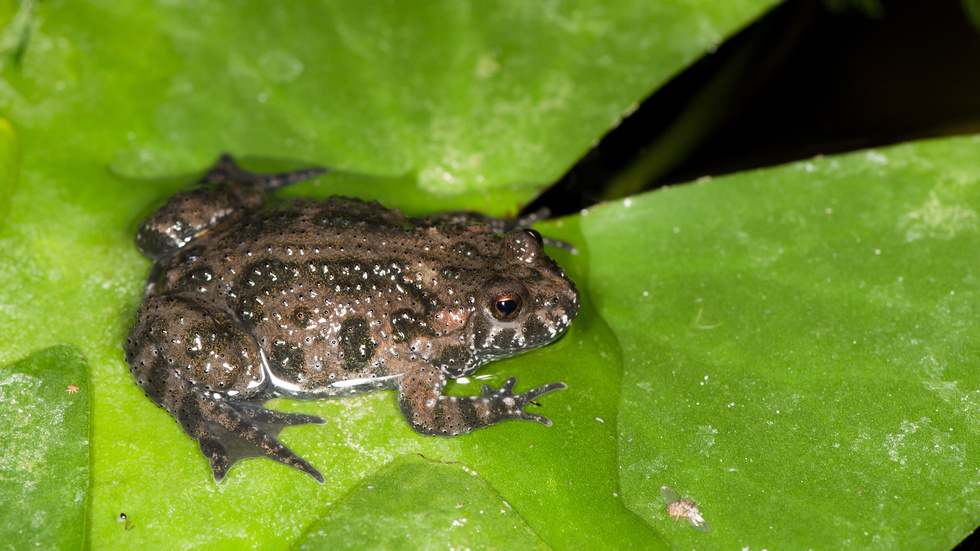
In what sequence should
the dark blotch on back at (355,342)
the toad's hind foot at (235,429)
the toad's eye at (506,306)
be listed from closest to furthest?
the toad's hind foot at (235,429) < the toad's eye at (506,306) < the dark blotch on back at (355,342)

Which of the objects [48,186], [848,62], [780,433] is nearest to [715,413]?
[780,433]

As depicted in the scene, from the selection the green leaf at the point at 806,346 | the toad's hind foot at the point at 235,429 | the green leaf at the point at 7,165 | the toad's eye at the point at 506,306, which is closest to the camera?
the green leaf at the point at 806,346

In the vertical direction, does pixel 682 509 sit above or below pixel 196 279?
below

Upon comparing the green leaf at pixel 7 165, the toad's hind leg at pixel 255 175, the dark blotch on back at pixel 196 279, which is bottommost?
the dark blotch on back at pixel 196 279

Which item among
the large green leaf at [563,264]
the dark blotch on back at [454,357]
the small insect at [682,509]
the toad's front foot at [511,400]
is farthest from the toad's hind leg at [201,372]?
the small insect at [682,509]

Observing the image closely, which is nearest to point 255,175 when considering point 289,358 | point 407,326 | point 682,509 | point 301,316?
point 301,316

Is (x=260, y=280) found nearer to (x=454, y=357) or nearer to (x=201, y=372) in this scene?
(x=201, y=372)

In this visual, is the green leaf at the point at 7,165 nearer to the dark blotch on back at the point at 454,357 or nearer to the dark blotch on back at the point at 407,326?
the dark blotch on back at the point at 407,326

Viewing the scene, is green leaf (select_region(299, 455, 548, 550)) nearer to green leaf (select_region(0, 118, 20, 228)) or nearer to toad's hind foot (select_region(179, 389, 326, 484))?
toad's hind foot (select_region(179, 389, 326, 484))
